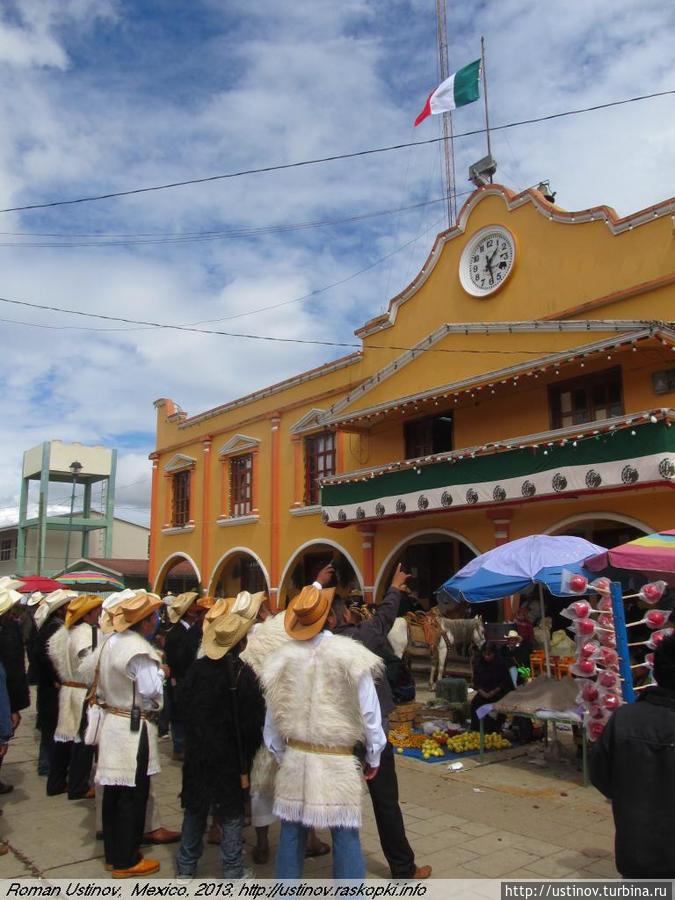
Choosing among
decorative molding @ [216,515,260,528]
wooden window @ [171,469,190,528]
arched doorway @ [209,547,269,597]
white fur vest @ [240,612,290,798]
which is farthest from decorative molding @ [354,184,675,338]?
white fur vest @ [240,612,290,798]

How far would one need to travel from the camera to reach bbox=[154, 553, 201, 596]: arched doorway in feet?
81.1

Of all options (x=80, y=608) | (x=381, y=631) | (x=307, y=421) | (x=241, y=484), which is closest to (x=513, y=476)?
(x=307, y=421)

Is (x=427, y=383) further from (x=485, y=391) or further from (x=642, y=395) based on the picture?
(x=642, y=395)

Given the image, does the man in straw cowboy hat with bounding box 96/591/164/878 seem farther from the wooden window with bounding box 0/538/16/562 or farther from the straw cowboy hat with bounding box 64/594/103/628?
the wooden window with bounding box 0/538/16/562

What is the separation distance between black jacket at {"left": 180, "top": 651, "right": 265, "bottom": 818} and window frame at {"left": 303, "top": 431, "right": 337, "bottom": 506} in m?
14.0

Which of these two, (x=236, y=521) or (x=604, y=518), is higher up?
(x=236, y=521)

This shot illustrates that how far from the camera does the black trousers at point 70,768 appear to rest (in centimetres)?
686

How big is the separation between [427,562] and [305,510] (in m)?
3.32

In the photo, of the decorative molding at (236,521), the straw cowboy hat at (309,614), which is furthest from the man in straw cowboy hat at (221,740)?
the decorative molding at (236,521)

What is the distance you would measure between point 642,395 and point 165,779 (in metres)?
9.27

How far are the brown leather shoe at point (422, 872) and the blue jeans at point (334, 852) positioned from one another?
102 centimetres

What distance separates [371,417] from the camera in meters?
16.3

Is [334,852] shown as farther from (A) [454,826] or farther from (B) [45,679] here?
(B) [45,679]

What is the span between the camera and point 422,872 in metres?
4.81
